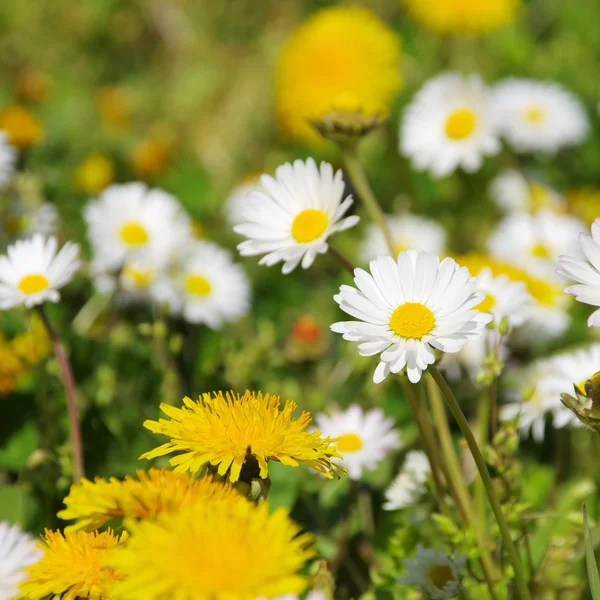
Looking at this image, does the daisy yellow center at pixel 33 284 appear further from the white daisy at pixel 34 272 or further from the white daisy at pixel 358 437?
the white daisy at pixel 358 437

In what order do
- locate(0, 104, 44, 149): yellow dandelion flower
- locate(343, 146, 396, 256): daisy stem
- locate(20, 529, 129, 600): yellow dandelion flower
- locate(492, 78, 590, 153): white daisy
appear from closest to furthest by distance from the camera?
1. locate(20, 529, 129, 600): yellow dandelion flower
2. locate(343, 146, 396, 256): daisy stem
3. locate(0, 104, 44, 149): yellow dandelion flower
4. locate(492, 78, 590, 153): white daisy

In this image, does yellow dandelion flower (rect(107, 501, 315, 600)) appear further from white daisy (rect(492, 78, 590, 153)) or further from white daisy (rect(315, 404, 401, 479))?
white daisy (rect(492, 78, 590, 153))

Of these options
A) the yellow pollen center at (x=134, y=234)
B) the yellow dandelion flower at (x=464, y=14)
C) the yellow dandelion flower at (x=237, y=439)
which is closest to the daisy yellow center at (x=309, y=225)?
the yellow dandelion flower at (x=237, y=439)

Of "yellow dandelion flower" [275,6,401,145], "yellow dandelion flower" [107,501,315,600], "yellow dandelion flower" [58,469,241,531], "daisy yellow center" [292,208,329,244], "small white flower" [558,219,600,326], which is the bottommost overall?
"yellow dandelion flower" [107,501,315,600]

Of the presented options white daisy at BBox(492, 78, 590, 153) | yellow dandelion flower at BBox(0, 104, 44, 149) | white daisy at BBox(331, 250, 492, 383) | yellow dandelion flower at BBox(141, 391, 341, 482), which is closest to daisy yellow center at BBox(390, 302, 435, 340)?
white daisy at BBox(331, 250, 492, 383)

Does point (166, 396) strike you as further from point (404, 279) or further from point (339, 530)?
point (404, 279)

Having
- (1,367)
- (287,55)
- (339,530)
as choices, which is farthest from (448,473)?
(287,55)

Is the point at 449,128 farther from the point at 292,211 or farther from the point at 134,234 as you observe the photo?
the point at 292,211
